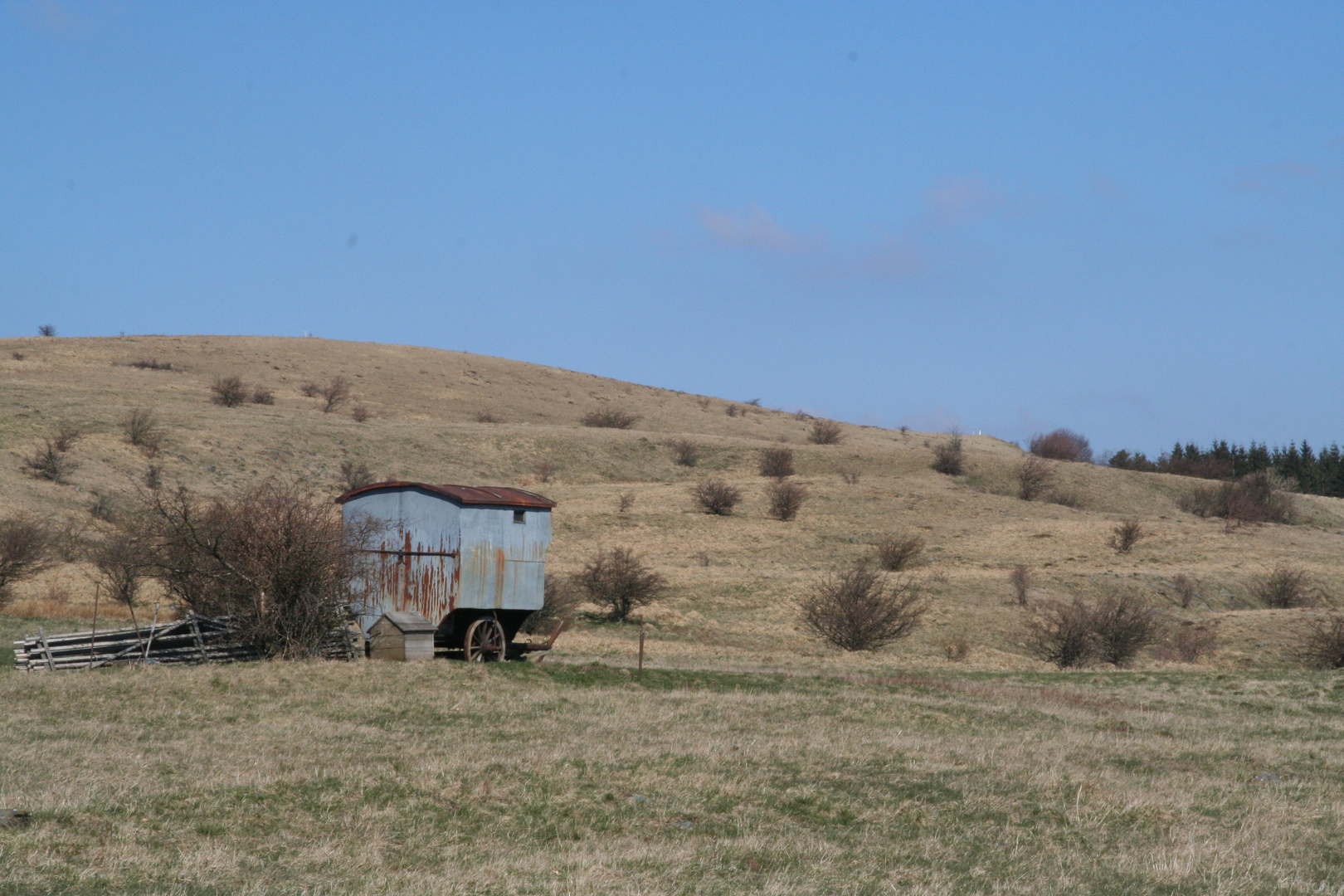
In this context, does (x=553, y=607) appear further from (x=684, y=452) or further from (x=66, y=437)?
(x=684, y=452)

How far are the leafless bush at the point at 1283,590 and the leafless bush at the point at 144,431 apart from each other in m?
48.0

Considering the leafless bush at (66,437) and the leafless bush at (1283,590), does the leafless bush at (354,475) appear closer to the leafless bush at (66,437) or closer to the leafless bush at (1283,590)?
the leafless bush at (66,437)

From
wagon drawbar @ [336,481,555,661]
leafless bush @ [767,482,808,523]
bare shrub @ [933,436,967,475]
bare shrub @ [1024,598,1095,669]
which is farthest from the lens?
bare shrub @ [933,436,967,475]

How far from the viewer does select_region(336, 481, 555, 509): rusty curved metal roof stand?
24864mm

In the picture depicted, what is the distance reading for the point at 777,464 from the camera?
68.9 meters

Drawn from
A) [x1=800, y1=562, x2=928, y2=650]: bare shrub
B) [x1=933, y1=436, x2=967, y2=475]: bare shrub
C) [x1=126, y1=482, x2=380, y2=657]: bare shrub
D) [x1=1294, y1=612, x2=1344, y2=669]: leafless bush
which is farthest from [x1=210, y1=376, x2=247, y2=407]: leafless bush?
[x1=1294, y1=612, x2=1344, y2=669]: leafless bush

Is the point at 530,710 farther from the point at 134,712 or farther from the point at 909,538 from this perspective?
the point at 909,538

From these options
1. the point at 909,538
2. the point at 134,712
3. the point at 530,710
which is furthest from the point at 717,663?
the point at 909,538

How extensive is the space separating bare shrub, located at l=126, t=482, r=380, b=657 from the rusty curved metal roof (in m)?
1.84

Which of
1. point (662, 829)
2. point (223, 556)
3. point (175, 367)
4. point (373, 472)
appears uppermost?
point (175, 367)

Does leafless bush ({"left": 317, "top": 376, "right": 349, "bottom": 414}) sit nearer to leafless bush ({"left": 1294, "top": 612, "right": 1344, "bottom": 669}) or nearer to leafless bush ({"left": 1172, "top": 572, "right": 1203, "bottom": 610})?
leafless bush ({"left": 1172, "top": 572, "right": 1203, "bottom": 610})

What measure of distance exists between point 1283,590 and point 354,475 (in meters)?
40.3

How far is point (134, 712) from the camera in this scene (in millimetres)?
16562

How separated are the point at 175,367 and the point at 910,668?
7343 centimetres
